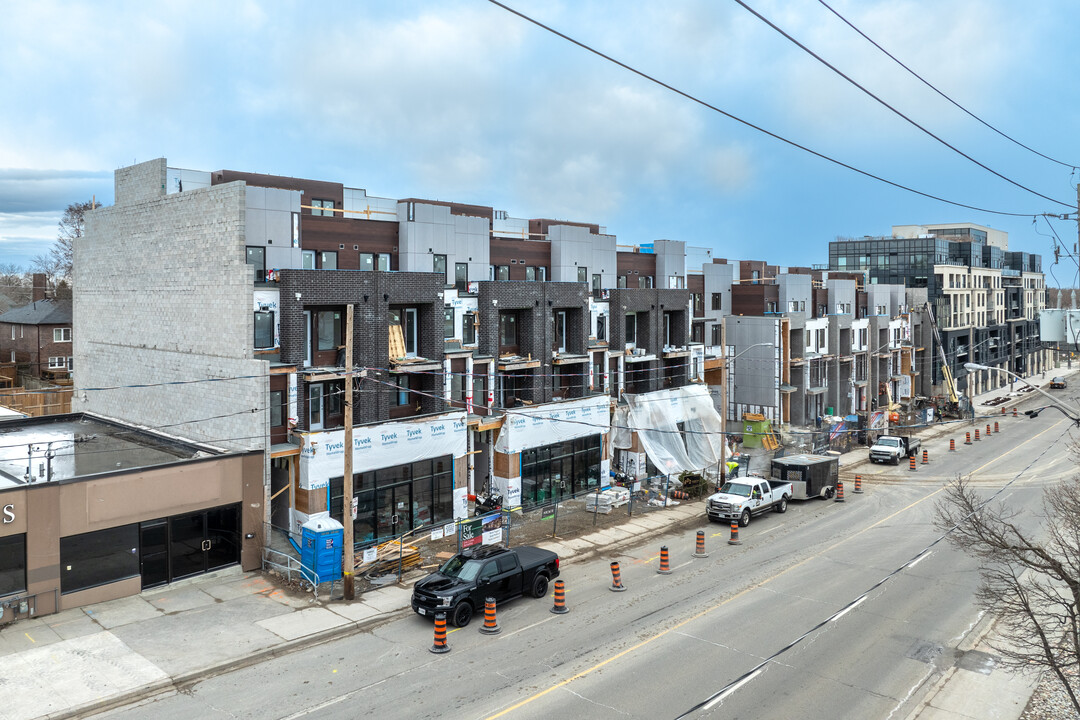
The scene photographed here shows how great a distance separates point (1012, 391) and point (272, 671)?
98418 mm

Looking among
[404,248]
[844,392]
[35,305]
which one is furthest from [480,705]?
[35,305]

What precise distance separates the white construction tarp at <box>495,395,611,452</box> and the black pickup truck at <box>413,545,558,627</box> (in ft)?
35.3

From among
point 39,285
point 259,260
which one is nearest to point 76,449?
point 259,260

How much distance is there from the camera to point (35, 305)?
63438mm

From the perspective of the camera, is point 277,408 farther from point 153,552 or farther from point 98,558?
point 98,558

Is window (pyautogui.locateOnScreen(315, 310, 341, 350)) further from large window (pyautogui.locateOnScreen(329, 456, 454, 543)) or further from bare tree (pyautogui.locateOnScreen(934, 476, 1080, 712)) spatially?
bare tree (pyautogui.locateOnScreen(934, 476, 1080, 712))

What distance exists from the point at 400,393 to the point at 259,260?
25.5 ft

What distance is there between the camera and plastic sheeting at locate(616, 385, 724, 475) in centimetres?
4150

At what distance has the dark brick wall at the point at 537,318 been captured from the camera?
35.3m

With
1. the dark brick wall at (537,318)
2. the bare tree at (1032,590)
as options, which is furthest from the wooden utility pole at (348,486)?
the bare tree at (1032,590)

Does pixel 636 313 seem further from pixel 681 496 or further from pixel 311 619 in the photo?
pixel 311 619

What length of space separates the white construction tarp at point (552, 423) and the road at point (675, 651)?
319 inches

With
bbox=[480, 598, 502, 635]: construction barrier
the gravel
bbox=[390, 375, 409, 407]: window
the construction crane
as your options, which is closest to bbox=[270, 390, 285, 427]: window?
bbox=[390, 375, 409, 407]: window

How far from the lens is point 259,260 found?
28.7 metres
